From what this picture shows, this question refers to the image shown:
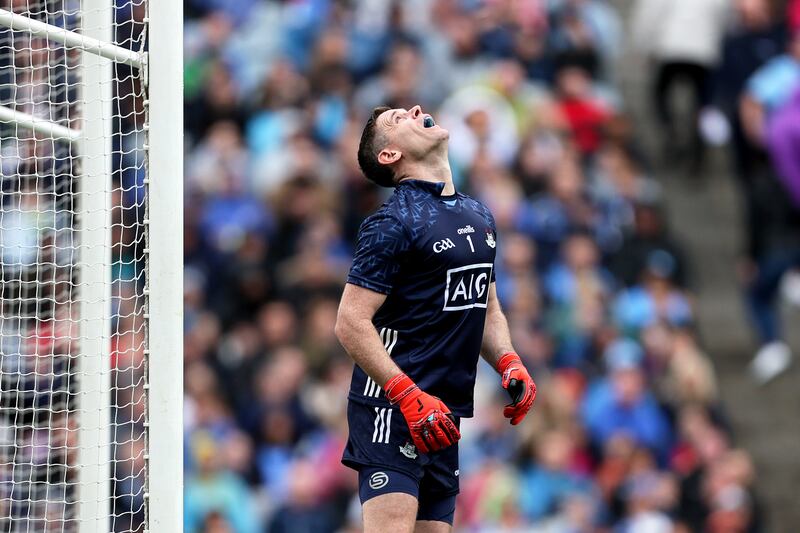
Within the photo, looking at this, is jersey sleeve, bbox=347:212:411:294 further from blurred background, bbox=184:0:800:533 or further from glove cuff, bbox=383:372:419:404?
blurred background, bbox=184:0:800:533

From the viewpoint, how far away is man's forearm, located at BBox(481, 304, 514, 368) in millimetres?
6609

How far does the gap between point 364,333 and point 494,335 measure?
2.60ft

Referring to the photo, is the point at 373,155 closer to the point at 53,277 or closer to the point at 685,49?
the point at 53,277

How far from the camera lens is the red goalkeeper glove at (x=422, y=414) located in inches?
236

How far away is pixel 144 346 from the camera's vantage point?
664cm

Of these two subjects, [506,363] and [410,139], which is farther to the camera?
[506,363]

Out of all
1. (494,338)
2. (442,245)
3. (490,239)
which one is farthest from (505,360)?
(442,245)

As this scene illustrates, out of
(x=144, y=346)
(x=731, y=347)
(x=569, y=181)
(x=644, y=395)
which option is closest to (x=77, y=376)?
(x=144, y=346)

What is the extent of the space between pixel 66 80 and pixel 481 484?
18.4 ft

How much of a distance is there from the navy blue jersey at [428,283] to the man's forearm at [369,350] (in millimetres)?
166

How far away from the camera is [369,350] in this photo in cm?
605

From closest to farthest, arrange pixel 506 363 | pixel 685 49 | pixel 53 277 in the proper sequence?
pixel 506 363 < pixel 53 277 < pixel 685 49

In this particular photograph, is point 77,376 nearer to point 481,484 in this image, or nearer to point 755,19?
point 481,484

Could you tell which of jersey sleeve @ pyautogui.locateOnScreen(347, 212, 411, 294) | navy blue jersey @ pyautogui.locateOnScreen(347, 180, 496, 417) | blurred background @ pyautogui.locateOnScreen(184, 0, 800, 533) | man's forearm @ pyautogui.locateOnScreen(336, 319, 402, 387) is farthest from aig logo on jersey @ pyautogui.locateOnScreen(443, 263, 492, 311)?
blurred background @ pyautogui.locateOnScreen(184, 0, 800, 533)
